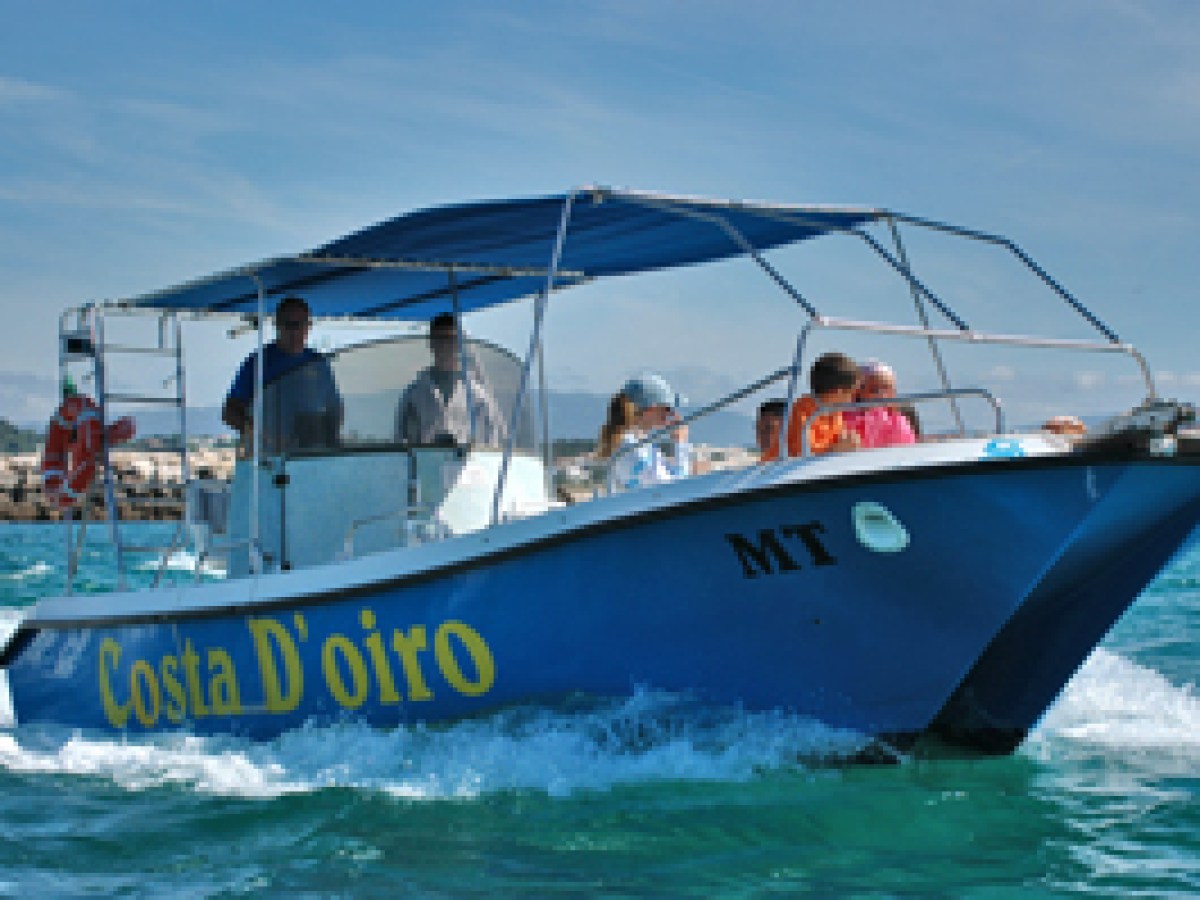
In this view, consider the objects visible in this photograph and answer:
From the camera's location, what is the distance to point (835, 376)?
6.95 meters

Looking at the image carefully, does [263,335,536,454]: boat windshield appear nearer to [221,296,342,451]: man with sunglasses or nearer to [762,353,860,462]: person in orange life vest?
[221,296,342,451]: man with sunglasses

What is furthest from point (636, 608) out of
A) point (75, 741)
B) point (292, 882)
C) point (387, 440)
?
point (75, 741)

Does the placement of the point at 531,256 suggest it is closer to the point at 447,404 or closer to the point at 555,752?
the point at 447,404

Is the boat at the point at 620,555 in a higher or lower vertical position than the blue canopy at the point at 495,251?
lower

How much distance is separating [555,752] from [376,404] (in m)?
2.73

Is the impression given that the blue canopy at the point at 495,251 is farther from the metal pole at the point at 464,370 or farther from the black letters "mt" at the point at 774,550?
the black letters "mt" at the point at 774,550

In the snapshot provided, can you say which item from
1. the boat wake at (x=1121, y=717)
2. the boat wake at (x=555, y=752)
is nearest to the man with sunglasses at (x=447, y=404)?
the boat wake at (x=555, y=752)

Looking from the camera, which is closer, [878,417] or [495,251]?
[878,417]

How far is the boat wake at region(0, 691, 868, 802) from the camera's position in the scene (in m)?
7.12

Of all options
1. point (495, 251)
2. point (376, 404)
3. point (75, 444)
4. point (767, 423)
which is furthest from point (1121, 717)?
point (75, 444)

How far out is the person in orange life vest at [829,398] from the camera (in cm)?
695

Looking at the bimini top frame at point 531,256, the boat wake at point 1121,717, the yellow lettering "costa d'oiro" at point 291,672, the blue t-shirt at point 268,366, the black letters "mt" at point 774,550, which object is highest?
the bimini top frame at point 531,256

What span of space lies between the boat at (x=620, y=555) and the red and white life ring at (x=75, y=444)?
0.34 metres

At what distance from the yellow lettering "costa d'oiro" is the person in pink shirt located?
202cm
